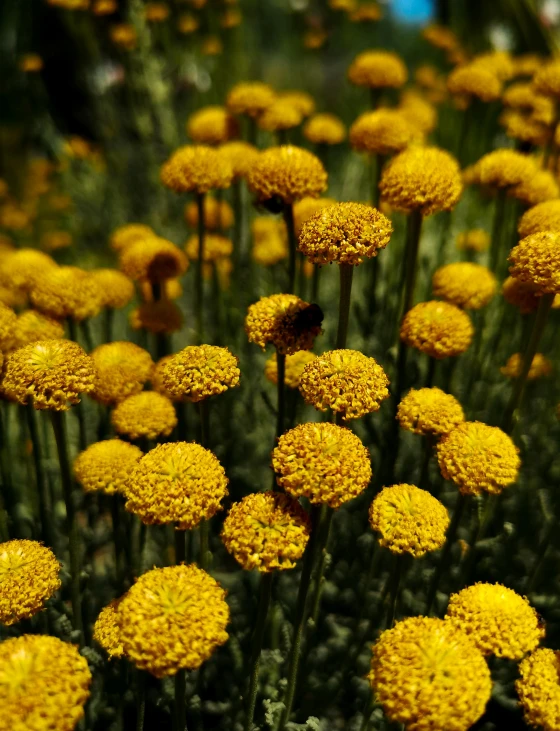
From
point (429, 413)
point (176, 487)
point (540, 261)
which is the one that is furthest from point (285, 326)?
point (540, 261)

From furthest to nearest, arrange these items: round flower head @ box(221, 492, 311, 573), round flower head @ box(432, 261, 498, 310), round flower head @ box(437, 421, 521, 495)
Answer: round flower head @ box(432, 261, 498, 310)
round flower head @ box(437, 421, 521, 495)
round flower head @ box(221, 492, 311, 573)

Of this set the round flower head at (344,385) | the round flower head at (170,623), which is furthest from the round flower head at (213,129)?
the round flower head at (170,623)

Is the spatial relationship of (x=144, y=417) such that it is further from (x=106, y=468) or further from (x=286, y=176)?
(x=286, y=176)

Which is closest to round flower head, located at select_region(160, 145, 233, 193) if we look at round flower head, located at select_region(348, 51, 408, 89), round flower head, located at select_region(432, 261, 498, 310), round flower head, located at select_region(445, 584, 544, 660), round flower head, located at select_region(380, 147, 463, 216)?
round flower head, located at select_region(380, 147, 463, 216)

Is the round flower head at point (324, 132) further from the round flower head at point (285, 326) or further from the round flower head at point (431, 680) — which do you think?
the round flower head at point (431, 680)

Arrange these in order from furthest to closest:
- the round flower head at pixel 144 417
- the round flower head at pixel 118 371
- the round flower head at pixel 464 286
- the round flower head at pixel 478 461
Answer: the round flower head at pixel 464 286 → the round flower head at pixel 118 371 → the round flower head at pixel 144 417 → the round flower head at pixel 478 461

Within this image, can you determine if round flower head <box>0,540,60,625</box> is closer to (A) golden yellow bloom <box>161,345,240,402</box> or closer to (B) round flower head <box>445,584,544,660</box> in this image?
(A) golden yellow bloom <box>161,345,240,402</box>

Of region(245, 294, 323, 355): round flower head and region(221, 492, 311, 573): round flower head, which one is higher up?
region(245, 294, 323, 355): round flower head
